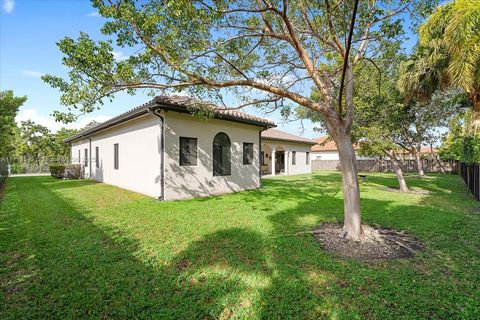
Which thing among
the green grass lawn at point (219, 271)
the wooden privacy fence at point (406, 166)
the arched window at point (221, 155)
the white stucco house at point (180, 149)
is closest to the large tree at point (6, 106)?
the white stucco house at point (180, 149)

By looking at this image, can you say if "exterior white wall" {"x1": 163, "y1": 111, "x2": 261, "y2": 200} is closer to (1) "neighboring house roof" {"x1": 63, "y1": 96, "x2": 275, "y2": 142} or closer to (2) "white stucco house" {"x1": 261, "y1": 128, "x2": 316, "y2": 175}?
(1) "neighboring house roof" {"x1": 63, "y1": 96, "x2": 275, "y2": 142}

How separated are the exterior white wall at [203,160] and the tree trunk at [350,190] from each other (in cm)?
568

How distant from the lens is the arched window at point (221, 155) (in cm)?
1042

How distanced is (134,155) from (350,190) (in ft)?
29.6

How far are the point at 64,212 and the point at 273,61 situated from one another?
7.32m

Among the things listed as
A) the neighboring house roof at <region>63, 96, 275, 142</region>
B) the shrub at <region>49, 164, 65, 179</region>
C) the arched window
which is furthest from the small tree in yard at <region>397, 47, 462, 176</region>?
the shrub at <region>49, 164, 65, 179</region>

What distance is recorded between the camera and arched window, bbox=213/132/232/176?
10422mm

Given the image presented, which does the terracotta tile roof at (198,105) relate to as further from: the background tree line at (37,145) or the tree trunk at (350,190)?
the background tree line at (37,145)

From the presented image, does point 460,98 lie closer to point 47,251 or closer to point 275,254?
point 275,254

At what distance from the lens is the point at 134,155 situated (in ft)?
35.0

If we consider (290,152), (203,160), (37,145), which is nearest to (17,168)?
(37,145)

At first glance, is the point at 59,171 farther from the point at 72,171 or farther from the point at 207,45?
the point at 207,45

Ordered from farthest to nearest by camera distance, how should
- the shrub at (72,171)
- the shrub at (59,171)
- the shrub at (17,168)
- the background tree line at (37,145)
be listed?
the background tree line at (37,145) < the shrub at (17,168) < the shrub at (59,171) < the shrub at (72,171)

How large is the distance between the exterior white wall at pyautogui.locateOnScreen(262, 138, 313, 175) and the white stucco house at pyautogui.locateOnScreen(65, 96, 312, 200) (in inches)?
325
